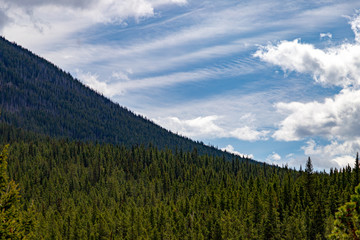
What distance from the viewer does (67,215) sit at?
14150cm

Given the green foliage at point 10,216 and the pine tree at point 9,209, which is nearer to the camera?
the green foliage at point 10,216

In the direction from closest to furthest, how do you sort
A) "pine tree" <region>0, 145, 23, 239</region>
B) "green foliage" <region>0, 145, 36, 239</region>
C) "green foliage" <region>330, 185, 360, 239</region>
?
"green foliage" <region>330, 185, 360, 239</region>, "green foliage" <region>0, 145, 36, 239</region>, "pine tree" <region>0, 145, 23, 239</region>

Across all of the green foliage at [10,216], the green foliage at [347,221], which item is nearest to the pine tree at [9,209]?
the green foliage at [10,216]

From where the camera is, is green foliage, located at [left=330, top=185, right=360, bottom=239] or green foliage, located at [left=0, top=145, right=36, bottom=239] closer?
green foliage, located at [left=330, top=185, right=360, bottom=239]

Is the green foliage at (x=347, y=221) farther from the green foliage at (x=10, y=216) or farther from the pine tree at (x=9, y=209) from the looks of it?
the pine tree at (x=9, y=209)

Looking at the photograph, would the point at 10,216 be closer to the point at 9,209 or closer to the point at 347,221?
the point at 9,209

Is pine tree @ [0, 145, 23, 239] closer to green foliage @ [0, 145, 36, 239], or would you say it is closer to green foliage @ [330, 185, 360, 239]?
green foliage @ [0, 145, 36, 239]

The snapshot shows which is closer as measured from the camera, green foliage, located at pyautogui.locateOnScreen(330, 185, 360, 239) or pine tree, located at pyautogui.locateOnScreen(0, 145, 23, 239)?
green foliage, located at pyautogui.locateOnScreen(330, 185, 360, 239)

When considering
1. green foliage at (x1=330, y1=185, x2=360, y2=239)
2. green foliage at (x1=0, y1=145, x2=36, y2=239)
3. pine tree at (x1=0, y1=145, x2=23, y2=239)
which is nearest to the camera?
green foliage at (x1=330, y1=185, x2=360, y2=239)

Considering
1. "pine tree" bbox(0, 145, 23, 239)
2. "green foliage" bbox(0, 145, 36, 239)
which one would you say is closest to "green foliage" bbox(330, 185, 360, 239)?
"green foliage" bbox(0, 145, 36, 239)

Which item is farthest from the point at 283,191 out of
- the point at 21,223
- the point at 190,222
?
the point at 21,223

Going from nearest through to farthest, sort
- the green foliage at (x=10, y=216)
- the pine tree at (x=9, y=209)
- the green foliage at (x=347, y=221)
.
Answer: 1. the green foliage at (x=347, y=221)
2. the green foliage at (x=10, y=216)
3. the pine tree at (x=9, y=209)

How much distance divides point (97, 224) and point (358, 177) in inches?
4059

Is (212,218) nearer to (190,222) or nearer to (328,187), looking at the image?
(190,222)
